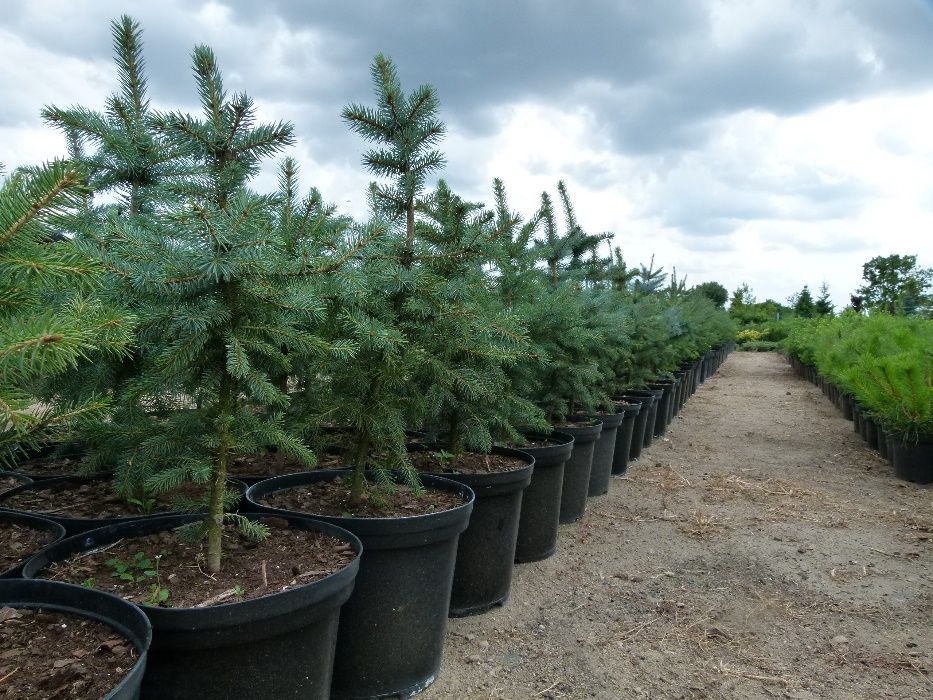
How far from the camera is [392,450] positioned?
2.73m

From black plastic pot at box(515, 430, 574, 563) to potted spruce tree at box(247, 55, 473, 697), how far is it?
0.96 m

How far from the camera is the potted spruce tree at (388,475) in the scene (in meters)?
2.33

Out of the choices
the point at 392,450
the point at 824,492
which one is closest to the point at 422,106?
the point at 392,450

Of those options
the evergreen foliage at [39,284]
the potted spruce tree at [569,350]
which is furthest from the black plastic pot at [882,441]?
the evergreen foliage at [39,284]

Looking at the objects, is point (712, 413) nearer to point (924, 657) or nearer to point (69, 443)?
point (924, 657)

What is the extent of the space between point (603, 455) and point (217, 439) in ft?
12.7

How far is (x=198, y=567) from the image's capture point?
194 centimetres

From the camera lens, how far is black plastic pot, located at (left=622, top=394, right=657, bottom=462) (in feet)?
22.1

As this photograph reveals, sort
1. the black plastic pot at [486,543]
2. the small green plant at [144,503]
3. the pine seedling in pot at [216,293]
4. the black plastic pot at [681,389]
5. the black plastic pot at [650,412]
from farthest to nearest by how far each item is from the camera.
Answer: the black plastic pot at [681,389]
the black plastic pot at [650,412]
the black plastic pot at [486,543]
the small green plant at [144,503]
the pine seedling in pot at [216,293]

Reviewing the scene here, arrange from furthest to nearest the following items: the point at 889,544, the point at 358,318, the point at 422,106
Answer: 1. the point at 889,544
2. the point at 422,106
3. the point at 358,318

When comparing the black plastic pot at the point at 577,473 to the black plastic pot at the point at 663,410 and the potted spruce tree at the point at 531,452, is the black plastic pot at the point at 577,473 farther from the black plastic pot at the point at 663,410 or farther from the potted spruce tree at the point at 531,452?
the black plastic pot at the point at 663,410

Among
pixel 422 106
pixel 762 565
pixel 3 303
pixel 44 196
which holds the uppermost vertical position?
pixel 422 106

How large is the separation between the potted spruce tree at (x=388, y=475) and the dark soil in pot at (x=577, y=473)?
5.58 feet

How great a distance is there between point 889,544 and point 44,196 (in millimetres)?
4794
